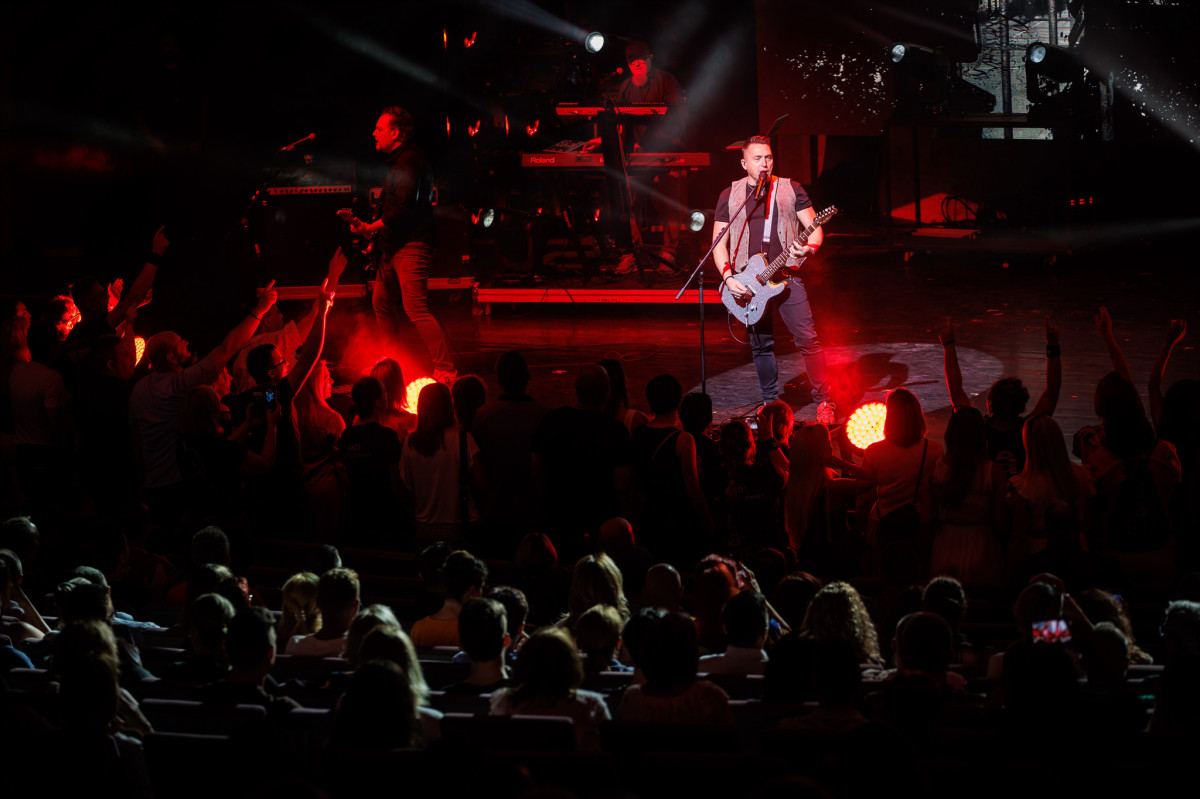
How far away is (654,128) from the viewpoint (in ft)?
39.8

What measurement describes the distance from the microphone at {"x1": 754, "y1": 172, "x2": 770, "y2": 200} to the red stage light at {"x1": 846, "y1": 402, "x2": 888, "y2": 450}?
6.12 feet

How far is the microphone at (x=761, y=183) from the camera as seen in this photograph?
7.47 m

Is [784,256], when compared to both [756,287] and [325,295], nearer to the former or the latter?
[756,287]

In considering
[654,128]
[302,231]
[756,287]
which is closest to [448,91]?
[654,128]

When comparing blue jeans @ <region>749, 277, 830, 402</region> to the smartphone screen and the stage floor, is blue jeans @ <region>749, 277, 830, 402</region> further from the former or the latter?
the smartphone screen

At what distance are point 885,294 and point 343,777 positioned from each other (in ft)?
30.7

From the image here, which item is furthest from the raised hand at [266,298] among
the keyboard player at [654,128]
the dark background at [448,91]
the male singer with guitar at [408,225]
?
the dark background at [448,91]

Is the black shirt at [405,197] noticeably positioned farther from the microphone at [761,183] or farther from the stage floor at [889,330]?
the microphone at [761,183]

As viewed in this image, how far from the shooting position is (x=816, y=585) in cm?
392

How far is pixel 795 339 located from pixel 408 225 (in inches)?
108

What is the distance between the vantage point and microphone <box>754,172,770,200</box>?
7.47 metres

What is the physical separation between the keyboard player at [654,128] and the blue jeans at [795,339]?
4058 mm

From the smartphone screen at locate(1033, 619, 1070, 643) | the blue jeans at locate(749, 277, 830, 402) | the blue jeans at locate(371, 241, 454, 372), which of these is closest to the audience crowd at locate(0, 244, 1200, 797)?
the smartphone screen at locate(1033, 619, 1070, 643)

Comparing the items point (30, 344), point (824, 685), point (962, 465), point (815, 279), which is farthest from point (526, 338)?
point (824, 685)
